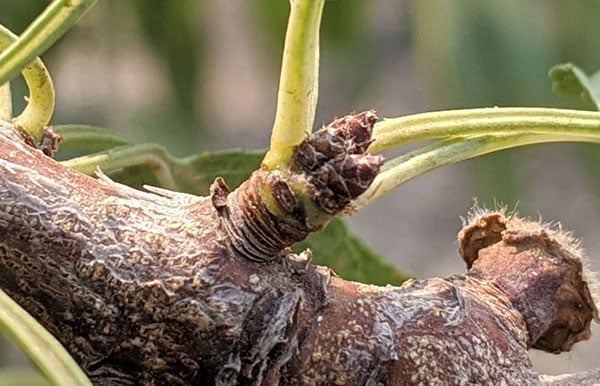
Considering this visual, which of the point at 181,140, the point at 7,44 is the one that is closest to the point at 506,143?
the point at 7,44

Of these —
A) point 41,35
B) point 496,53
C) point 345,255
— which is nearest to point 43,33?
point 41,35

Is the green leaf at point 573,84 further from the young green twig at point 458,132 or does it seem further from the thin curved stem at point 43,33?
the thin curved stem at point 43,33

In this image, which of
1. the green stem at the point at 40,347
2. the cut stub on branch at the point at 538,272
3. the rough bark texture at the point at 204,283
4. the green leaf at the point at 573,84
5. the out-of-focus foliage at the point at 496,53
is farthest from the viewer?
the out-of-focus foliage at the point at 496,53

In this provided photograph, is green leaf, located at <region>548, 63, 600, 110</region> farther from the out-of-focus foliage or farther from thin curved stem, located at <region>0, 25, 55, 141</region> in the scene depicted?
the out-of-focus foliage

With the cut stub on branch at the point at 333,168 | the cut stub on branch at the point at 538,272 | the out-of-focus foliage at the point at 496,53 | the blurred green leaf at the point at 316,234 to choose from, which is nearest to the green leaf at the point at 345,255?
the blurred green leaf at the point at 316,234

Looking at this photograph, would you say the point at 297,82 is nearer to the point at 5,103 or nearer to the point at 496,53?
the point at 5,103

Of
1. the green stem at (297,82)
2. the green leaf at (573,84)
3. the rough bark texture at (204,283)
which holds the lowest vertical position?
the rough bark texture at (204,283)

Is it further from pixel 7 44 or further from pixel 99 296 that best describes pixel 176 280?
pixel 7 44

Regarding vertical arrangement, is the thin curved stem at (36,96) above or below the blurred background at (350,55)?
below
